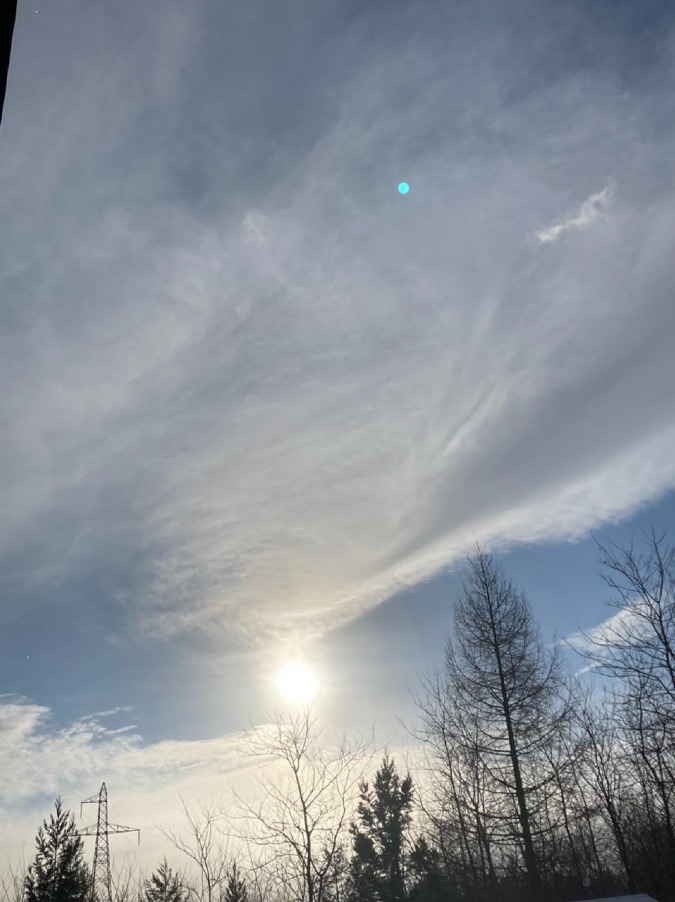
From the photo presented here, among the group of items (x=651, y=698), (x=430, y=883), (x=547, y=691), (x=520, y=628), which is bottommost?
(x=430, y=883)

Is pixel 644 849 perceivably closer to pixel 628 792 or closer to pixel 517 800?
pixel 628 792

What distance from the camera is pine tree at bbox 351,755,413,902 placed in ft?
116

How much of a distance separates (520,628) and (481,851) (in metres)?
8.22

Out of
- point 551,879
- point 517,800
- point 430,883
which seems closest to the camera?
point 517,800

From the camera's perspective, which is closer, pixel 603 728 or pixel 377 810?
pixel 603 728

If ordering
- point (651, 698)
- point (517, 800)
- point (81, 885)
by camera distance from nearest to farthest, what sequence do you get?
point (651, 698) < point (517, 800) < point (81, 885)

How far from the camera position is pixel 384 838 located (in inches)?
1662

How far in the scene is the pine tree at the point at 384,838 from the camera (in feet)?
116

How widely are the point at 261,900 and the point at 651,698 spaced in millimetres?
14852

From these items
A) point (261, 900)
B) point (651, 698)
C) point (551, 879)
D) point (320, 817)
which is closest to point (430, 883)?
point (551, 879)

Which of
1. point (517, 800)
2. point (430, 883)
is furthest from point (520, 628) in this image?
point (430, 883)

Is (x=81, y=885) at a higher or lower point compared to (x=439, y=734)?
lower

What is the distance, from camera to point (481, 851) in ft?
70.9

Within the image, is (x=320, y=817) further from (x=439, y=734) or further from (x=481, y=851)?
(x=481, y=851)
